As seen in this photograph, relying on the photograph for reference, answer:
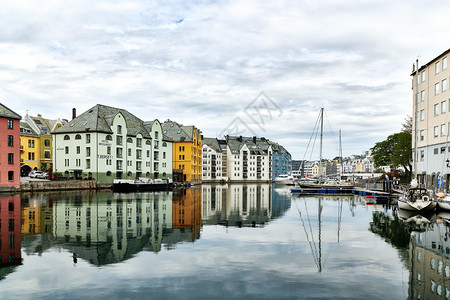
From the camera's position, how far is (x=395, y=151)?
88938 mm

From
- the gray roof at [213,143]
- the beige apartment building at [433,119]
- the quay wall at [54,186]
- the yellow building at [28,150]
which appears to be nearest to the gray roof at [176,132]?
the yellow building at [28,150]

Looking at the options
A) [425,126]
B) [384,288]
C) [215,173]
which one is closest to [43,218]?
[384,288]

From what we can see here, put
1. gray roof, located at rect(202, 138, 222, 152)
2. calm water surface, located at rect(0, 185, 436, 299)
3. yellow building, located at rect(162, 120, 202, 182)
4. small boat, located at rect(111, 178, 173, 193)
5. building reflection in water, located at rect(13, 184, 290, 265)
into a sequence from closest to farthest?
calm water surface, located at rect(0, 185, 436, 299), building reflection in water, located at rect(13, 184, 290, 265), small boat, located at rect(111, 178, 173, 193), yellow building, located at rect(162, 120, 202, 182), gray roof, located at rect(202, 138, 222, 152)

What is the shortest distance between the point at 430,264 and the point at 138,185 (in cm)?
7150

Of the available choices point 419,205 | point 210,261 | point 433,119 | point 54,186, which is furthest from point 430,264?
point 54,186

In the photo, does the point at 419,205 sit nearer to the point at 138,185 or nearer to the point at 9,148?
the point at 138,185

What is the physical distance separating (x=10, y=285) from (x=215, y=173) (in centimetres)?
17554

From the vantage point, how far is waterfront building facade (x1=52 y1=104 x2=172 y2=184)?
285 ft

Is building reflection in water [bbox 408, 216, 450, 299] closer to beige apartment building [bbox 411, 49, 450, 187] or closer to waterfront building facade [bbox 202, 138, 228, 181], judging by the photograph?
beige apartment building [bbox 411, 49, 450, 187]

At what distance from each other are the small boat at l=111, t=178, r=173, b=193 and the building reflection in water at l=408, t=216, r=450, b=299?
203 ft

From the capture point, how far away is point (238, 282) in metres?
14.4

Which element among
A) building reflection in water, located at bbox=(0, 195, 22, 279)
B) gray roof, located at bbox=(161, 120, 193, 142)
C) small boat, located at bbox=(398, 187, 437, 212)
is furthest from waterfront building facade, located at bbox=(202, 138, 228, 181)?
building reflection in water, located at bbox=(0, 195, 22, 279)

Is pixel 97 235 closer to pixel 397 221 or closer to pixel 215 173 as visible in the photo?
pixel 397 221

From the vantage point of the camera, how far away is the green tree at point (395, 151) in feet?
285
